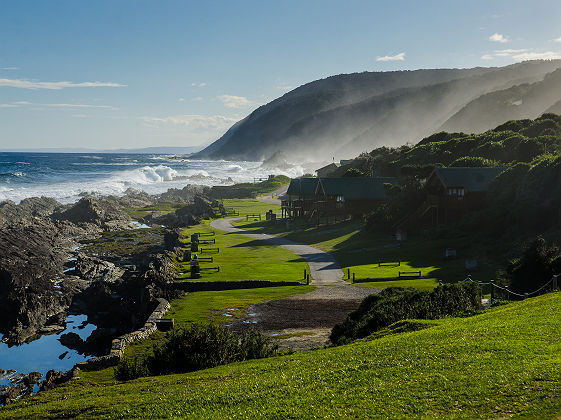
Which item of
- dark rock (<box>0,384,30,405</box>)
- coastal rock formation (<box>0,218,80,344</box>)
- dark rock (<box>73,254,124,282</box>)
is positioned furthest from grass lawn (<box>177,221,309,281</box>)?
dark rock (<box>0,384,30,405</box>)

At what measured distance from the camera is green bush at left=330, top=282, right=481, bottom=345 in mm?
25359

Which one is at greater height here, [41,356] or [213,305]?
[213,305]

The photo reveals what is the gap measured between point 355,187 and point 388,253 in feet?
97.2

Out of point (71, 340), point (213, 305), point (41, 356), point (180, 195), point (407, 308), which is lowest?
point (41, 356)

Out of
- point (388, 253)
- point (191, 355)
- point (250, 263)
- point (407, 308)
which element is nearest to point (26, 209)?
point (250, 263)

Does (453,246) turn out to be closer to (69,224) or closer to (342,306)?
(342,306)

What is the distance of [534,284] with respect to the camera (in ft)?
98.2

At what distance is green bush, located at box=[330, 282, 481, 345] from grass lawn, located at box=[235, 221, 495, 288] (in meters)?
11.2

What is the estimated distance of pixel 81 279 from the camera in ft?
167

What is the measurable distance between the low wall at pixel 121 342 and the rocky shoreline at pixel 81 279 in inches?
11.2

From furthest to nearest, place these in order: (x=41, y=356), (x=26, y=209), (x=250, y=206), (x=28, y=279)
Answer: (x=250, y=206) → (x=26, y=209) → (x=28, y=279) → (x=41, y=356)

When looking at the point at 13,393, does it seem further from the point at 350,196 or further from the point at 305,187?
the point at 305,187

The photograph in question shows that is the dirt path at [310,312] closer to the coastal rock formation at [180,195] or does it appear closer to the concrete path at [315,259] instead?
the concrete path at [315,259]

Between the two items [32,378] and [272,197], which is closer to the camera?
[32,378]
